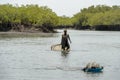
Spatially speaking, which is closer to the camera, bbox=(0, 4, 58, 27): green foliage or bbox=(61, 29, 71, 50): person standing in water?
bbox=(61, 29, 71, 50): person standing in water

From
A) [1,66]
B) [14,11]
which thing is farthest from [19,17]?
[1,66]

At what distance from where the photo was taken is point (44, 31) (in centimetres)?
13600

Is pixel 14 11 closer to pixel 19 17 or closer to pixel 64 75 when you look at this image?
pixel 19 17

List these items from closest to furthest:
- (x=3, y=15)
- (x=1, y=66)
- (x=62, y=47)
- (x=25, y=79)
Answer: (x=25, y=79)
(x=1, y=66)
(x=62, y=47)
(x=3, y=15)

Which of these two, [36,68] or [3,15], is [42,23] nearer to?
[3,15]

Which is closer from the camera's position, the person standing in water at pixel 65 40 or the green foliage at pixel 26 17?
the person standing in water at pixel 65 40

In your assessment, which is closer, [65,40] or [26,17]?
[65,40]

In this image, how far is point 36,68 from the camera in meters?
32.2

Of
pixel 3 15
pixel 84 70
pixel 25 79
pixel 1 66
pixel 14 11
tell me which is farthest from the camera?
pixel 14 11

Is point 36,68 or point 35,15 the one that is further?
point 35,15

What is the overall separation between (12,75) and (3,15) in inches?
4275

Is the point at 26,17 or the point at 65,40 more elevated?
the point at 65,40

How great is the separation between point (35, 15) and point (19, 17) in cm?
858

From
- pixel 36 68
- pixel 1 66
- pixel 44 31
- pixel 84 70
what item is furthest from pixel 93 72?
pixel 44 31
